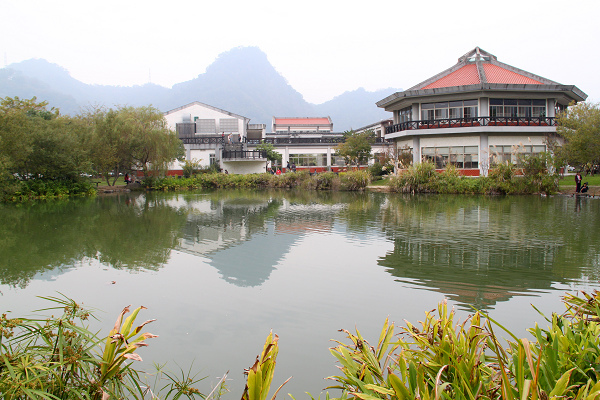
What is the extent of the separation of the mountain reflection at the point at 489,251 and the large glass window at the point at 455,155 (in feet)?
49.2

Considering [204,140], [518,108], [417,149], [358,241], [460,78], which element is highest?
[460,78]

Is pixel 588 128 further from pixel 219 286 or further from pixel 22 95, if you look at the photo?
pixel 22 95

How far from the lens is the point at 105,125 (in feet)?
102

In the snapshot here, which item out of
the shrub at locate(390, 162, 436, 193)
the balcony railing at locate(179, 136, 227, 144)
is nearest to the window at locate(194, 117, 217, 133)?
the balcony railing at locate(179, 136, 227, 144)

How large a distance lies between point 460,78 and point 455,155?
18.6 feet

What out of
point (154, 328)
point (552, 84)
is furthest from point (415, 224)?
point (552, 84)

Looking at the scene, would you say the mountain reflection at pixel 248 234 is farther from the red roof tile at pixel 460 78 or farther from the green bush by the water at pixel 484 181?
the red roof tile at pixel 460 78

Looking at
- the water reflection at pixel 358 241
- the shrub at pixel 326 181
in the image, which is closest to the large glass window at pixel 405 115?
the shrub at pixel 326 181

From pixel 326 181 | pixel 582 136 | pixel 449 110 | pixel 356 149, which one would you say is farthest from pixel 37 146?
pixel 582 136

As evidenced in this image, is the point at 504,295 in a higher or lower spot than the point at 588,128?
lower

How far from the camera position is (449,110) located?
31.4 meters

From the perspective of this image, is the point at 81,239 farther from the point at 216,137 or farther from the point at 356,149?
the point at 216,137

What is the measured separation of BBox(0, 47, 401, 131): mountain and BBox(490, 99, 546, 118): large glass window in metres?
108

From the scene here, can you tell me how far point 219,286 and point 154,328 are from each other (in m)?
1.87
